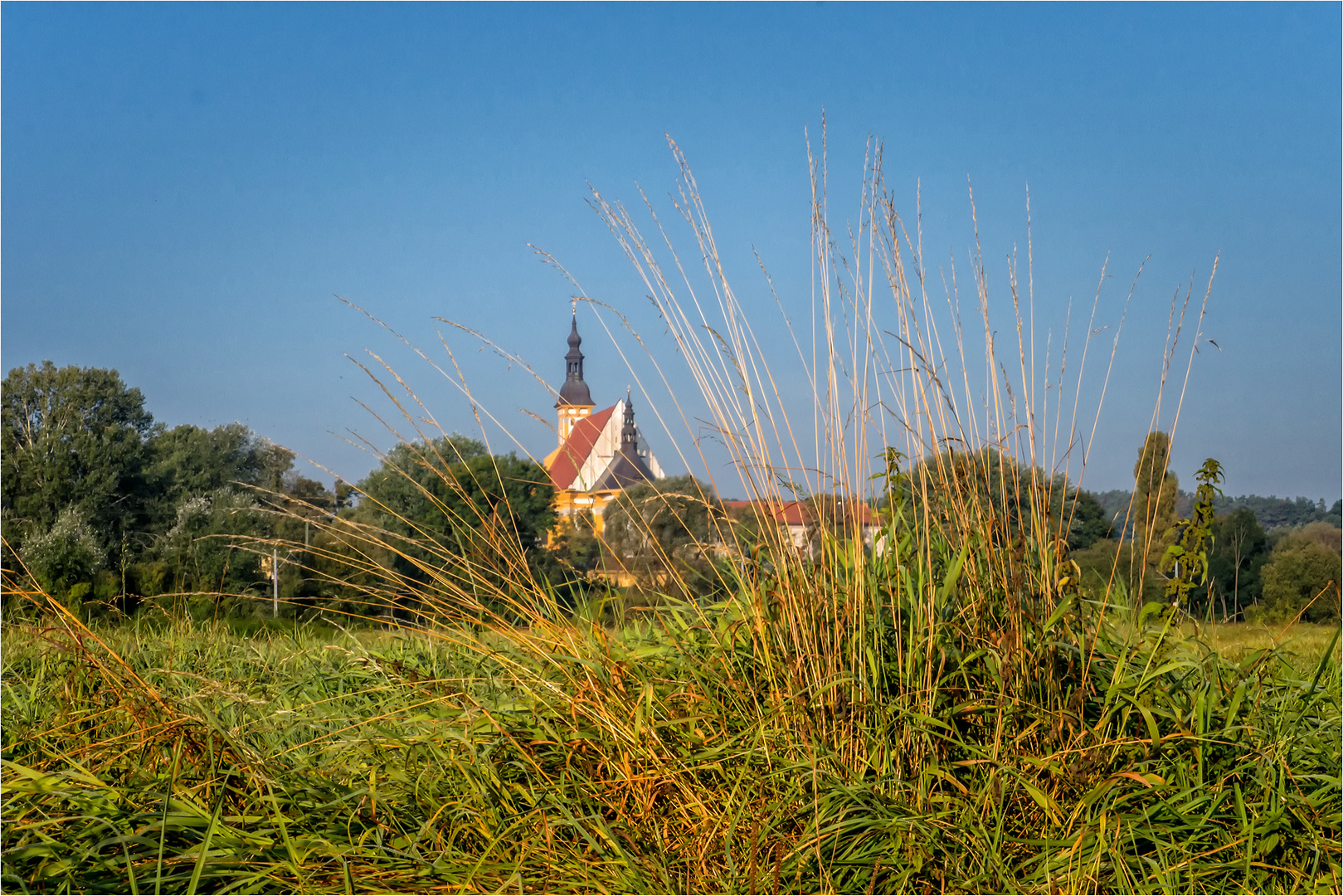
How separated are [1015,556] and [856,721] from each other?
534mm

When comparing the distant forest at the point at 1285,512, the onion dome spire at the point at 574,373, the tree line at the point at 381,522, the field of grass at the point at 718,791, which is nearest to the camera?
the field of grass at the point at 718,791

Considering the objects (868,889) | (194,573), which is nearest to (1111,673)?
(868,889)

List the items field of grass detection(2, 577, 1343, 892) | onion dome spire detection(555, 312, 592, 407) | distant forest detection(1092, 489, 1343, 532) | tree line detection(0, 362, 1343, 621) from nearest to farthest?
field of grass detection(2, 577, 1343, 892) → tree line detection(0, 362, 1343, 621) → distant forest detection(1092, 489, 1343, 532) → onion dome spire detection(555, 312, 592, 407)

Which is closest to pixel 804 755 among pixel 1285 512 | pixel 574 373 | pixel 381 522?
pixel 381 522

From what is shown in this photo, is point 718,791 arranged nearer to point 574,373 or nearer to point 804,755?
point 804,755

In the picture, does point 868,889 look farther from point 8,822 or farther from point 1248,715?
point 8,822

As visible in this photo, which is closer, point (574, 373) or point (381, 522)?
point (381, 522)

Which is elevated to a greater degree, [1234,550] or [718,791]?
[1234,550]

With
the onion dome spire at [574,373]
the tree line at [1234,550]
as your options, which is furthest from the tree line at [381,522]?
the onion dome spire at [574,373]

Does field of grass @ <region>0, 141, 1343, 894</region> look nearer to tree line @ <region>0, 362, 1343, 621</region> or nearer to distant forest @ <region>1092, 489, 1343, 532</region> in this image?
tree line @ <region>0, 362, 1343, 621</region>

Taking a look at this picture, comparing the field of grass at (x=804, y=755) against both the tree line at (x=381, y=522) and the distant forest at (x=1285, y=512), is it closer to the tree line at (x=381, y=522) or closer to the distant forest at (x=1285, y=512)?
the tree line at (x=381, y=522)

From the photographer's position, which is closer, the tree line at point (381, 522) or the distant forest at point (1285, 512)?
the tree line at point (381, 522)

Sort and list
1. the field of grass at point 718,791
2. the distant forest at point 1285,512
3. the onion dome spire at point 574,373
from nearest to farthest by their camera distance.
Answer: the field of grass at point 718,791 → the distant forest at point 1285,512 → the onion dome spire at point 574,373

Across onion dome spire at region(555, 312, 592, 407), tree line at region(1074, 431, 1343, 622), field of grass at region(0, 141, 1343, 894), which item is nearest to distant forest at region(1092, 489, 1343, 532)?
tree line at region(1074, 431, 1343, 622)
